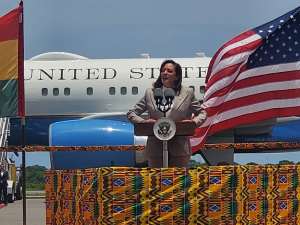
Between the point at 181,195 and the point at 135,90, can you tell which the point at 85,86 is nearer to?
Answer: the point at 135,90

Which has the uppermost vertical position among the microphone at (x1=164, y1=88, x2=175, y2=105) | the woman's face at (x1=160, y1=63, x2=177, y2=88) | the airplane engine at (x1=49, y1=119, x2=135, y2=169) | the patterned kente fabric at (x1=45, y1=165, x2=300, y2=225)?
the woman's face at (x1=160, y1=63, x2=177, y2=88)

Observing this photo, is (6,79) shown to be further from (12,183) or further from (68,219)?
(12,183)

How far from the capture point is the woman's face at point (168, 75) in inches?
327

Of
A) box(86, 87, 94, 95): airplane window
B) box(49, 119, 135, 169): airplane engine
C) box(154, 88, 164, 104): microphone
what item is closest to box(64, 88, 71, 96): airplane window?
box(86, 87, 94, 95): airplane window

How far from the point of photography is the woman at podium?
8219 millimetres

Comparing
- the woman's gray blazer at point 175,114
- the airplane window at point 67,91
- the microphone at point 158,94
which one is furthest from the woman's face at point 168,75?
the airplane window at point 67,91

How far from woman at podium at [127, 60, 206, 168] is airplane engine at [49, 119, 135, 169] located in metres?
8.17

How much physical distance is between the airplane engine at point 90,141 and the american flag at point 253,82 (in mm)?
6162

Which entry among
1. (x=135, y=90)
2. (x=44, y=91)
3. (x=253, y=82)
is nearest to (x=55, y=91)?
(x=44, y=91)

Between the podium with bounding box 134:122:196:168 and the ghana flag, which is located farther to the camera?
the ghana flag

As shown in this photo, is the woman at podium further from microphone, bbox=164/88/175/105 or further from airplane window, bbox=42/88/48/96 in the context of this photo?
airplane window, bbox=42/88/48/96

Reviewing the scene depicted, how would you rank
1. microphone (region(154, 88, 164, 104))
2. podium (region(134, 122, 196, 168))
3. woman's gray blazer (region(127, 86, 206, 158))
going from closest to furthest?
podium (region(134, 122, 196, 168)) → microphone (region(154, 88, 164, 104)) → woman's gray blazer (region(127, 86, 206, 158))

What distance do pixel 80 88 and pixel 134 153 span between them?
8919mm

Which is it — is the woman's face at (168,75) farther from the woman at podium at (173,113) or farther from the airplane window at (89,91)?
the airplane window at (89,91)
